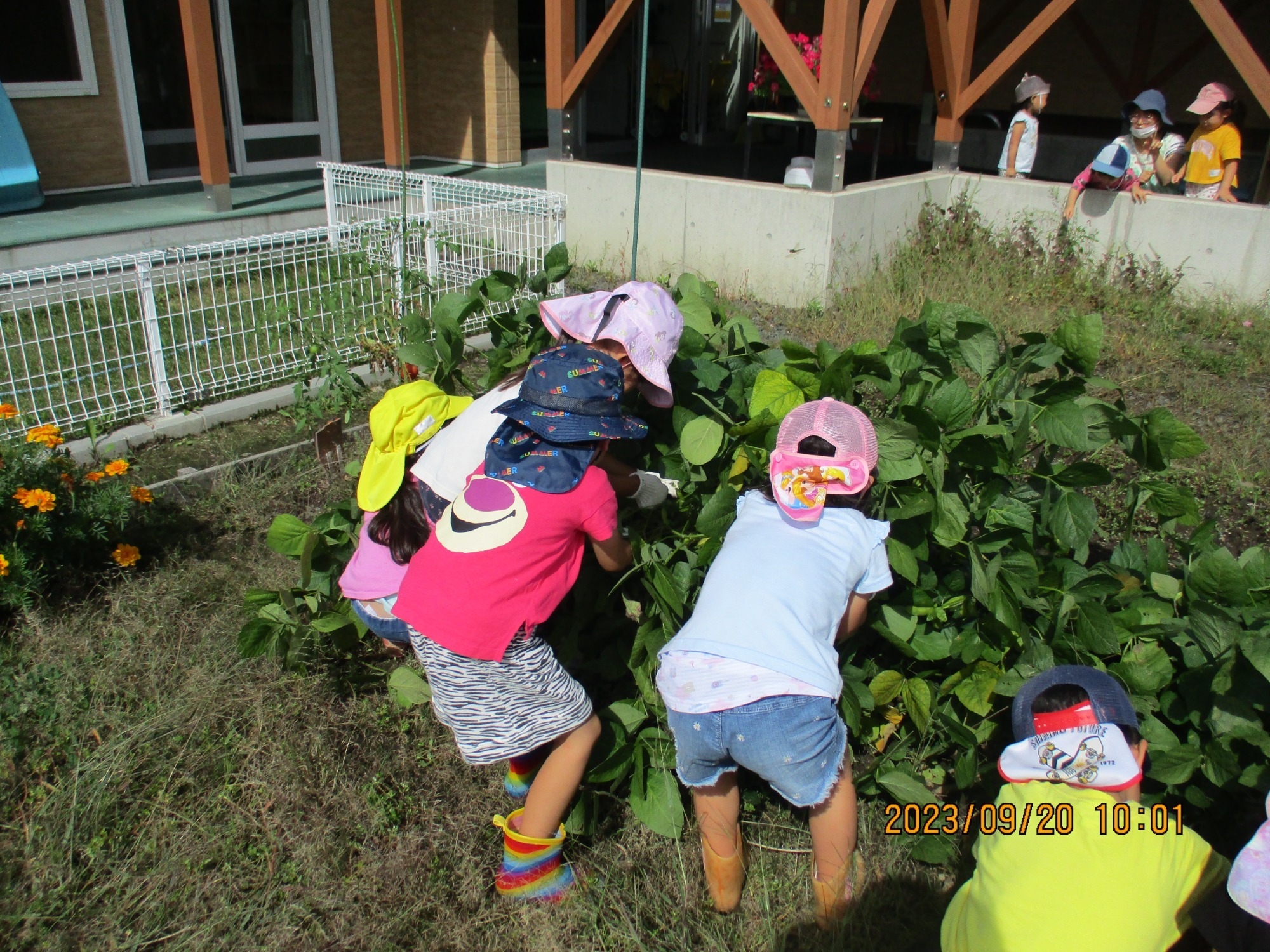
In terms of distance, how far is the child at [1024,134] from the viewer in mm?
7211

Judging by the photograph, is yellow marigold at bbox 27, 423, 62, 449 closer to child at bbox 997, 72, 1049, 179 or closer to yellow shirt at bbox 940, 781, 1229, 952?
yellow shirt at bbox 940, 781, 1229, 952

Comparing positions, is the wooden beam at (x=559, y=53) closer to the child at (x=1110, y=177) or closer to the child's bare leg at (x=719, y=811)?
the child at (x=1110, y=177)

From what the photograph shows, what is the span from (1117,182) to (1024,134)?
106 cm

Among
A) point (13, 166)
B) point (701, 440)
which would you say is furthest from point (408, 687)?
point (13, 166)

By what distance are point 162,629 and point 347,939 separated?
1206 mm

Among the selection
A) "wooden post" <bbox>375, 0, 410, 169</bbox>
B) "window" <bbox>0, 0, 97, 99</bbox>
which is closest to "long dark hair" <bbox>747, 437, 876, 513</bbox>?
"wooden post" <bbox>375, 0, 410, 169</bbox>

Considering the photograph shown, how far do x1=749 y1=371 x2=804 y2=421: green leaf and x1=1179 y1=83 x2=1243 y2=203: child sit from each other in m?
5.69

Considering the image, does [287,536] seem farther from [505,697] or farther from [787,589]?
[787,589]

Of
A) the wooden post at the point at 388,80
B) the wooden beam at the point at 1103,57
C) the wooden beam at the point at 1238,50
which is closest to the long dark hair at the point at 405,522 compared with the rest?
the wooden beam at the point at 1238,50

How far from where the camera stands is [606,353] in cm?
209

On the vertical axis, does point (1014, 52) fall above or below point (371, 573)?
above

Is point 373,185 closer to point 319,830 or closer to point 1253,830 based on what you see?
point 319,830

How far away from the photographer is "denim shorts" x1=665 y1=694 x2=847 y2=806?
1.79 meters

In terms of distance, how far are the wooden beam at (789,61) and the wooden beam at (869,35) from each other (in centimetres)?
28
